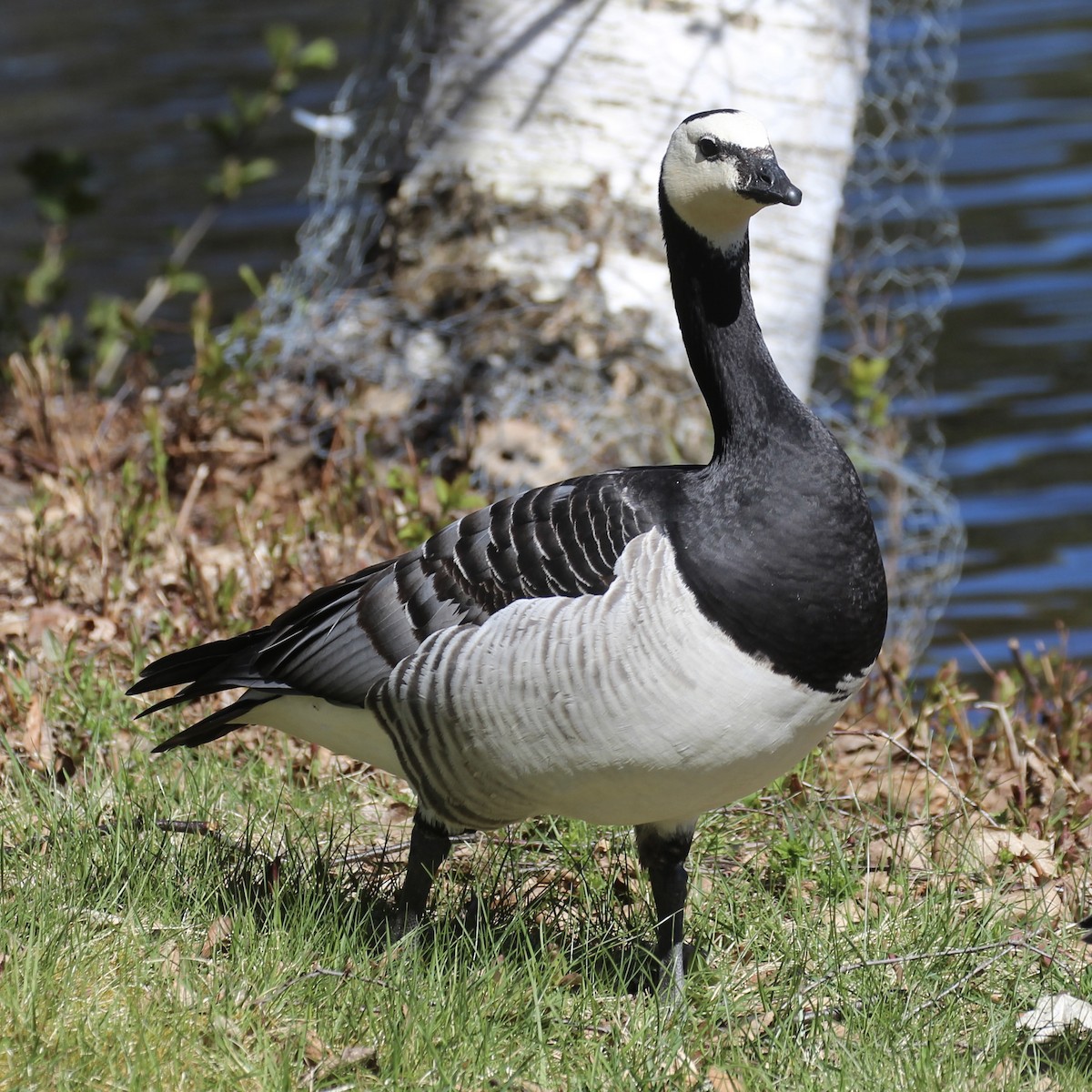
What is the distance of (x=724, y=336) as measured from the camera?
3666mm

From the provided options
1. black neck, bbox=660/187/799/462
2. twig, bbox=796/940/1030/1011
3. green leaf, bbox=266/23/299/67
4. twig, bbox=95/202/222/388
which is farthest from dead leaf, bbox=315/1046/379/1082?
green leaf, bbox=266/23/299/67

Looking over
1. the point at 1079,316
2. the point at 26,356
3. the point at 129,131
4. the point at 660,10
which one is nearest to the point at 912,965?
the point at 660,10

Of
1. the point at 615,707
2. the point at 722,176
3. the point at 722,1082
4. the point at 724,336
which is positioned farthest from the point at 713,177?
the point at 722,1082

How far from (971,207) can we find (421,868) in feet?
33.7

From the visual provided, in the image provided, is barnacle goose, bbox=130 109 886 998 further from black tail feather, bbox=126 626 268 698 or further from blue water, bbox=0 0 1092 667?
blue water, bbox=0 0 1092 667

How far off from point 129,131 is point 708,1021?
1385 cm

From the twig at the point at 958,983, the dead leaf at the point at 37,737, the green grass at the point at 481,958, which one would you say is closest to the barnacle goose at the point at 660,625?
the green grass at the point at 481,958

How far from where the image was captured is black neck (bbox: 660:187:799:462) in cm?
359

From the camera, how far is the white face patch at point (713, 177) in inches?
133

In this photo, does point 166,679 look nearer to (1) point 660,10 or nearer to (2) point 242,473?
(2) point 242,473

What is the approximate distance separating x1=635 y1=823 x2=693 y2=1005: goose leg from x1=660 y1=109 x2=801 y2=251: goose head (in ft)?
4.65

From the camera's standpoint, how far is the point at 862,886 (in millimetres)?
3996

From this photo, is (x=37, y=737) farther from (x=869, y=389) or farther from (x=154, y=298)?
(x=154, y=298)

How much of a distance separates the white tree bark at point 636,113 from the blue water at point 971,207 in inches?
38.0
